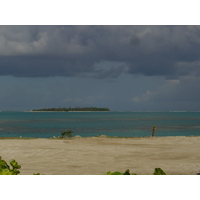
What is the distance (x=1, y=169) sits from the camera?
3.99m

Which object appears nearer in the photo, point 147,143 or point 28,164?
point 28,164

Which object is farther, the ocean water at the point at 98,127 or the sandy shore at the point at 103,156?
the ocean water at the point at 98,127

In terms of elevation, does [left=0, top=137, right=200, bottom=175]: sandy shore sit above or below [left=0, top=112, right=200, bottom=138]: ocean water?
below

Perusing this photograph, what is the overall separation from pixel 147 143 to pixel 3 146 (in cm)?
620

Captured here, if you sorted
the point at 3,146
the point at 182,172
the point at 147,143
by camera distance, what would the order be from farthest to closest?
the point at 147,143 < the point at 3,146 < the point at 182,172

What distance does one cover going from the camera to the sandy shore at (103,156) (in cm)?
969

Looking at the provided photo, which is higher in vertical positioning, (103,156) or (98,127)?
(98,127)

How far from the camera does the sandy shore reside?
9.69 m

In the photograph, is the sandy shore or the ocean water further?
the ocean water

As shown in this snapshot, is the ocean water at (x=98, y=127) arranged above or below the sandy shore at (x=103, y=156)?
above

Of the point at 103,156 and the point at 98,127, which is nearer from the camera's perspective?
the point at 103,156

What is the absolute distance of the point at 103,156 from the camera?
11.8 meters
